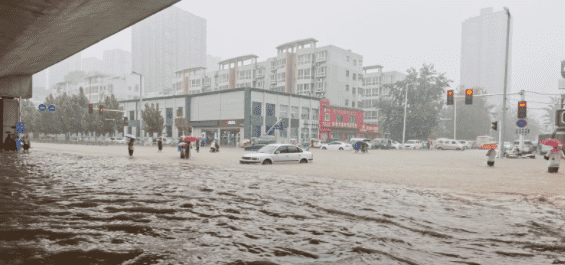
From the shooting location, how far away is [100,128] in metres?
56.2

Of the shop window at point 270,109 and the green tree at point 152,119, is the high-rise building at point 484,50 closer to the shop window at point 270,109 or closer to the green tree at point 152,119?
the shop window at point 270,109

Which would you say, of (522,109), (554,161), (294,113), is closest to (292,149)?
(554,161)

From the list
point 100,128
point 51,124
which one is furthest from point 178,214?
point 51,124

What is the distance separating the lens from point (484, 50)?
174375 millimetres

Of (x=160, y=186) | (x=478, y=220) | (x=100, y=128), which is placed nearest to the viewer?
(x=478, y=220)

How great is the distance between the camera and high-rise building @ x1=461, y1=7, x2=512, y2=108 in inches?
6619

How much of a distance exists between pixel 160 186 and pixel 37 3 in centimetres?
532

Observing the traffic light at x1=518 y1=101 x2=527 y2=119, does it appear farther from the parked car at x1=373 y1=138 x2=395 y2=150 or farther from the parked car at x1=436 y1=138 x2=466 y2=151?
the parked car at x1=436 y1=138 x2=466 y2=151

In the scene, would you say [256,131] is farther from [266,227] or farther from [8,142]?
[266,227]

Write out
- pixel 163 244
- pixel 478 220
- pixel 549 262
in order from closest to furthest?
1. pixel 549 262
2. pixel 163 244
3. pixel 478 220

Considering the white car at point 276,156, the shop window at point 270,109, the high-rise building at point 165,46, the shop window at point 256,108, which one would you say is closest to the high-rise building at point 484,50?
the high-rise building at point 165,46

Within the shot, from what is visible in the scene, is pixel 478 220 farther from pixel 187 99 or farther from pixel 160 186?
pixel 187 99

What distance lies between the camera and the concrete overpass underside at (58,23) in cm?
805

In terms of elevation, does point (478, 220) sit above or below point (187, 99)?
below
